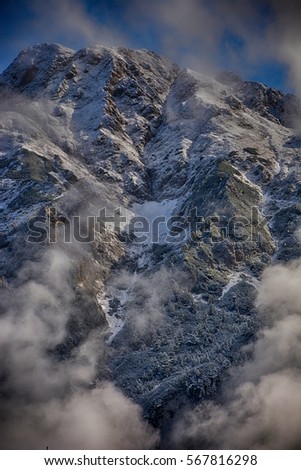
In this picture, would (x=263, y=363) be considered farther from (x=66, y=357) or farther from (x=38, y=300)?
(x=38, y=300)

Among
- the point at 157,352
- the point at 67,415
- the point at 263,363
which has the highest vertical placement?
the point at 263,363

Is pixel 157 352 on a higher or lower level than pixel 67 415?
higher

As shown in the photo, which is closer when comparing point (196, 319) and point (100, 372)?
point (100, 372)

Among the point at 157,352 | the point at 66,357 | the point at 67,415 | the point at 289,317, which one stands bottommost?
the point at 67,415

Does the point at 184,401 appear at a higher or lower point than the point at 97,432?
higher
